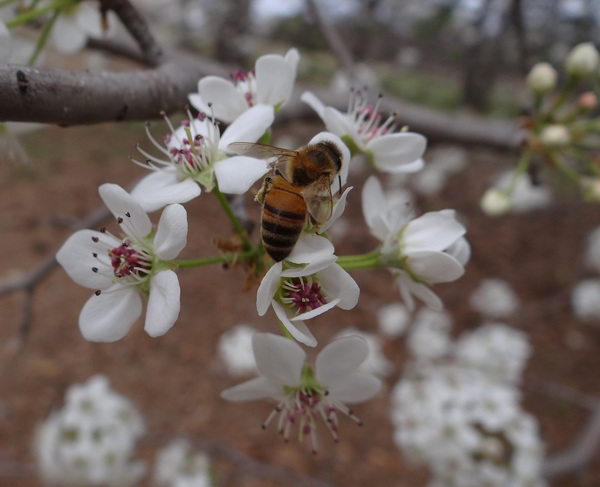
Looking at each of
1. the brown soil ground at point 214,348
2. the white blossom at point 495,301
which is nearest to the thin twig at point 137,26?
the brown soil ground at point 214,348

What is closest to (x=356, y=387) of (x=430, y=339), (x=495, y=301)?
(x=430, y=339)

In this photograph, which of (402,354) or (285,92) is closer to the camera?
(285,92)

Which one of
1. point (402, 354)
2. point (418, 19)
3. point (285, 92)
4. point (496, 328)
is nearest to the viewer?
point (285, 92)

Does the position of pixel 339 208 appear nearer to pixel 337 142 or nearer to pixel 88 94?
pixel 337 142

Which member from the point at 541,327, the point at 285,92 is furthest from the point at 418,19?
the point at 285,92

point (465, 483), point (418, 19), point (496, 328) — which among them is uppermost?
point (418, 19)

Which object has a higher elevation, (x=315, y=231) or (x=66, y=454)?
(x=315, y=231)

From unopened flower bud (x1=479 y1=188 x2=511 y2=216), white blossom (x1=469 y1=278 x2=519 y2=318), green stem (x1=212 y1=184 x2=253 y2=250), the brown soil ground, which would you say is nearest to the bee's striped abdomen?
green stem (x1=212 y1=184 x2=253 y2=250)

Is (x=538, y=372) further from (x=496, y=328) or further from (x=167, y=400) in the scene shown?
(x=167, y=400)
